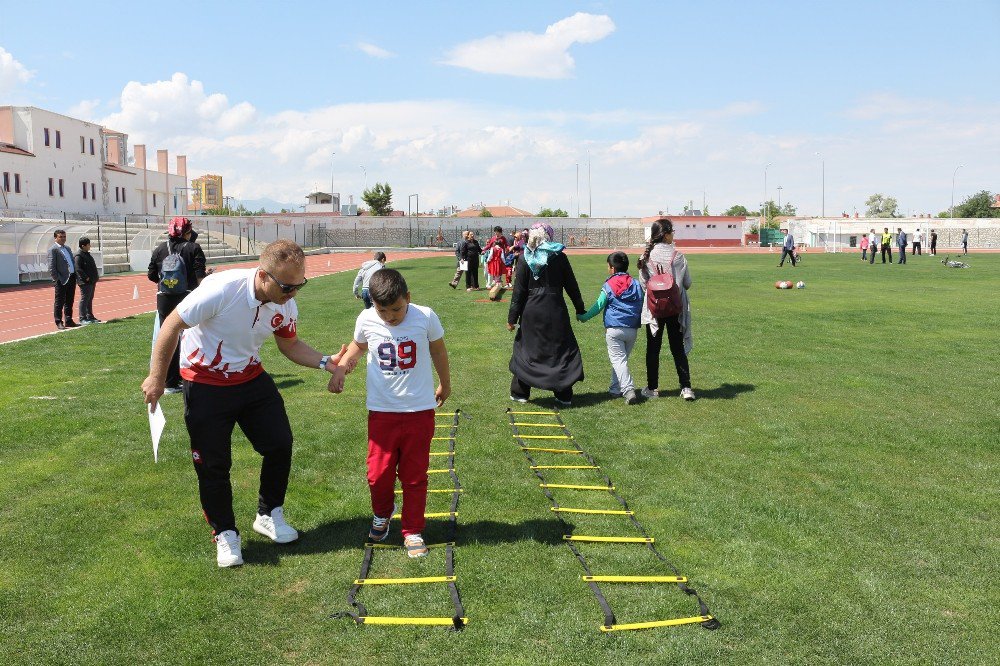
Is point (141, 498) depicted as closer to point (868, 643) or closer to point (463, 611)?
point (463, 611)

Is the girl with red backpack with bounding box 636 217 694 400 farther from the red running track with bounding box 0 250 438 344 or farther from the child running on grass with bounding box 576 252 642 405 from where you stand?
the red running track with bounding box 0 250 438 344

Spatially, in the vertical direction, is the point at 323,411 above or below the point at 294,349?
below

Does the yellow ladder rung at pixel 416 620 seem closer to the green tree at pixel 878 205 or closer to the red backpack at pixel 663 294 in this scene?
the red backpack at pixel 663 294

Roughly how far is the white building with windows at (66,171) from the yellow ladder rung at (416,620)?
5867 centimetres

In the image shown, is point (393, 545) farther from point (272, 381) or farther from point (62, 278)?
point (62, 278)

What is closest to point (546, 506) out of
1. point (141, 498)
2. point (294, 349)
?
point (294, 349)

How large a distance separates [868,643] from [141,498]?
470cm

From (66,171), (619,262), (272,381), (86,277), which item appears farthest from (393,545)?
(66,171)

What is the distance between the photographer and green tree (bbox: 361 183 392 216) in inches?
4235

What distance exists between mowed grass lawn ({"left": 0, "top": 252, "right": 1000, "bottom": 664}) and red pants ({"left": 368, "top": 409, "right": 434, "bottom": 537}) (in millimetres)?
320

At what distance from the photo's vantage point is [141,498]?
19.2 feet

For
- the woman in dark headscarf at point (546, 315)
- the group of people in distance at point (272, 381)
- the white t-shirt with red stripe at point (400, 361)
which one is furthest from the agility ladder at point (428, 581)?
the woman in dark headscarf at point (546, 315)

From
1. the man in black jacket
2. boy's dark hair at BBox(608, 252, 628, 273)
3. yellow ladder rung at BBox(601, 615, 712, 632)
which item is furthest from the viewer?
the man in black jacket

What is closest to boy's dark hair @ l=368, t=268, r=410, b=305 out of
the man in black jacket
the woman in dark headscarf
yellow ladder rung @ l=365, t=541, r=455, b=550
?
yellow ladder rung @ l=365, t=541, r=455, b=550
